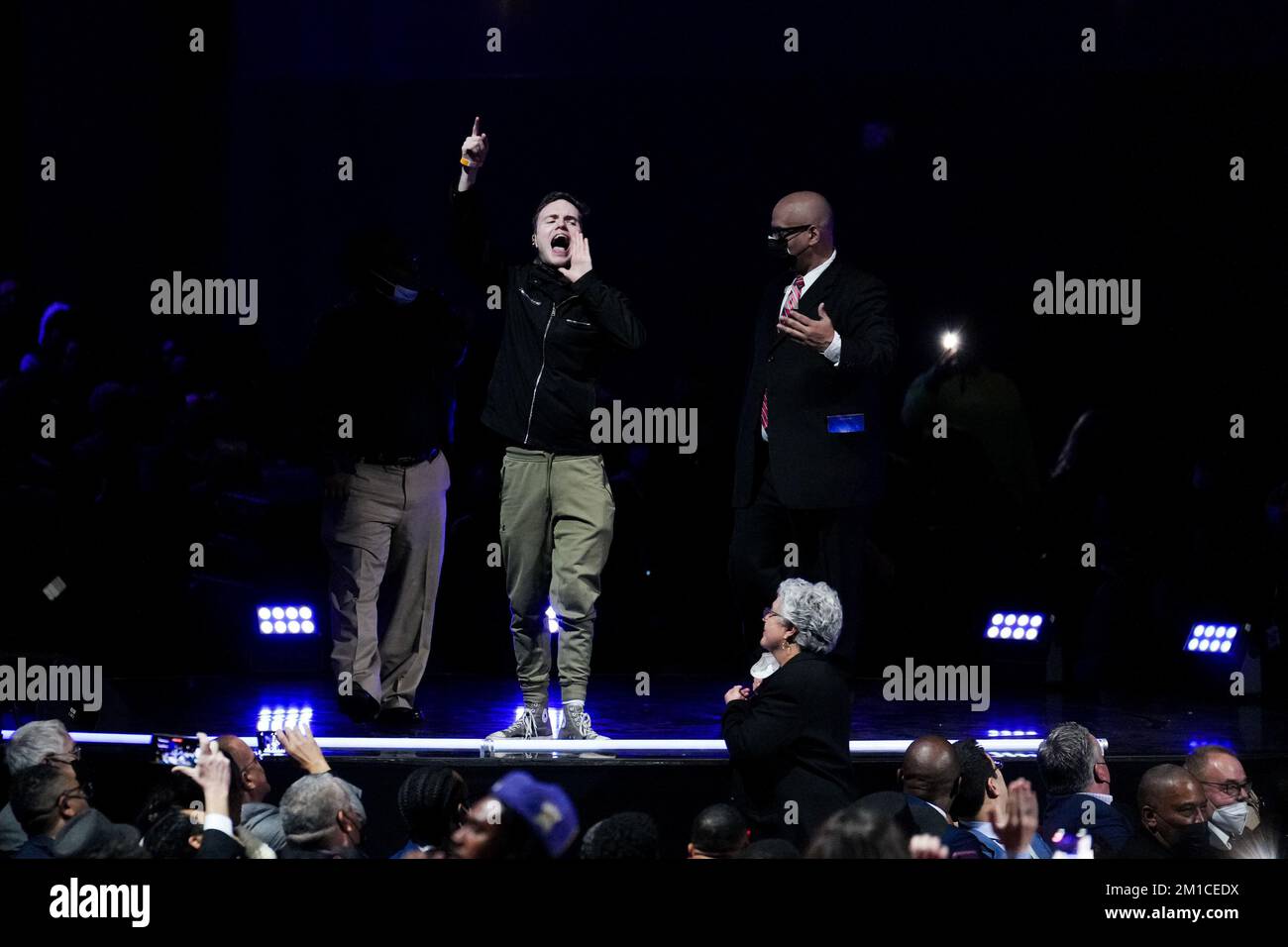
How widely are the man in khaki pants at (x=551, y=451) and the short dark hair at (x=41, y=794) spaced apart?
5.56 feet

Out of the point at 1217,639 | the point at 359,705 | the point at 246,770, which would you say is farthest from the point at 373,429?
the point at 1217,639

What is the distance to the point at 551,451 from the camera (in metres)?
5.84

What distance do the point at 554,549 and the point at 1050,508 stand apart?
274 cm

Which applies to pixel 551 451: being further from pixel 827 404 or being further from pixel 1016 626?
pixel 1016 626

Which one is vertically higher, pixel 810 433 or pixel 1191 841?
pixel 810 433

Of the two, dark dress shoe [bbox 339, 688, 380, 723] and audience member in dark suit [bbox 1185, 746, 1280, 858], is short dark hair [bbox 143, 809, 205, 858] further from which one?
audience member in dark suit [bbox 1185, 746, 1280, 858]

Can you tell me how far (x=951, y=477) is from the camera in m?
7.82

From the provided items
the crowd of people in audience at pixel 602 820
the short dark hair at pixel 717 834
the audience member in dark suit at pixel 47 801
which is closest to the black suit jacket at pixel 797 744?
the crowd of people in audience at pixel 602 820

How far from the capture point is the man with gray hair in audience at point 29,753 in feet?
15.5

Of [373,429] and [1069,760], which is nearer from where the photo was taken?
[1069,760]

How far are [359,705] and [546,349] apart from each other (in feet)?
4.57

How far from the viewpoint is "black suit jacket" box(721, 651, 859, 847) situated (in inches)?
201

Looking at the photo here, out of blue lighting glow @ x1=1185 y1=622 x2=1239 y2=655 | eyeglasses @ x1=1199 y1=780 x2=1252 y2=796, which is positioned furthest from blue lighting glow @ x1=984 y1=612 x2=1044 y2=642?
eyeglasses @ x1=1199 y1=780 x2=1252 y2=796

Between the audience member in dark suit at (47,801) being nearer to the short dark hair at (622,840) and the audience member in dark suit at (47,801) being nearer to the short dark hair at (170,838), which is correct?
the short dark hair at (170,838)
